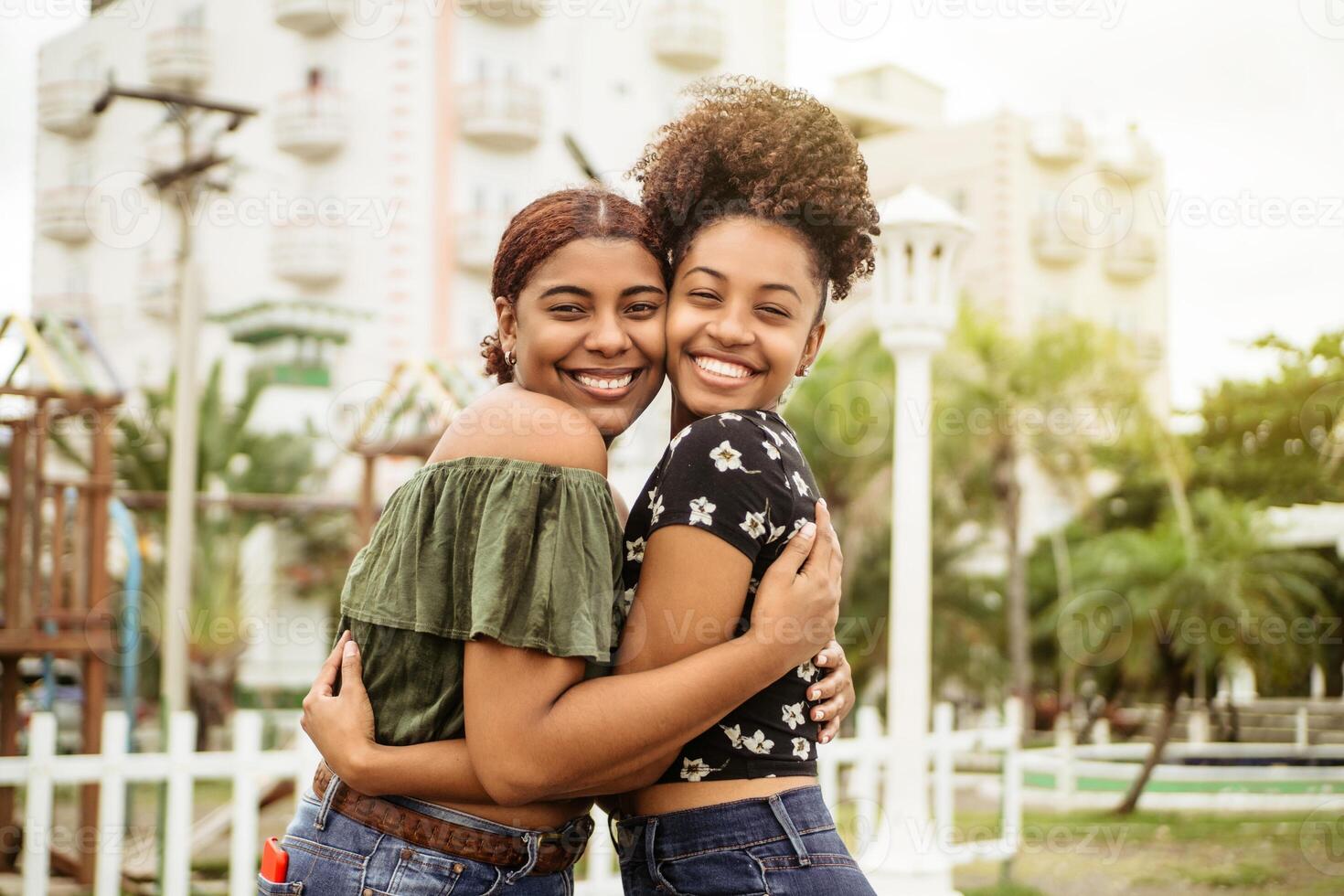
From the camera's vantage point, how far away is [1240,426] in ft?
70.9

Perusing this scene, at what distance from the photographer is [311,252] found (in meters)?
24.5

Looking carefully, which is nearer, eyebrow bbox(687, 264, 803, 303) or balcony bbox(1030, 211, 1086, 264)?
eyebrow bbox(687, 264, 803, 303)

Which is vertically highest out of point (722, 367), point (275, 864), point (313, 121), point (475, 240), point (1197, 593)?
point (313, 121)

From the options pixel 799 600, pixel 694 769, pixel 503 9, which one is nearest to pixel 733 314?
pixel 799 600

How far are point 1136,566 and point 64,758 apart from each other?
13687mm

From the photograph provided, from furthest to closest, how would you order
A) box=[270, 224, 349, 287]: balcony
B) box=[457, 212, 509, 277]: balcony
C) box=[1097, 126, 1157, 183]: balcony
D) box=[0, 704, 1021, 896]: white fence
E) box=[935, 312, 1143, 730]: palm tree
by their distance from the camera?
1. box=[1097, 126, 1157, 183]: balcony
2. box=[270, 224, 349, 287]: balcony
3. box=[457, 212, 509, 277]: balcony
4. box=[935, 312, 1143, 730]: palm tree
5. box=[0, 704, 1021, 896]: white fence

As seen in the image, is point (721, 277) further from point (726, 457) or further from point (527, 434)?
point (527, 434)

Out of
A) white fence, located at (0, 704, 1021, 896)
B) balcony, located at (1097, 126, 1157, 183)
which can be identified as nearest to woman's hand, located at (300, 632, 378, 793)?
white fence, located at (0, 704, 1021, 896)

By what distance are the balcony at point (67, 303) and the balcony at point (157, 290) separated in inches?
67.5

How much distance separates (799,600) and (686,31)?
87.1ft

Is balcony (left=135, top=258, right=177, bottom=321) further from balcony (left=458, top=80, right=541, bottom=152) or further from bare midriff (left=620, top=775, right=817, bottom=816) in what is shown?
bare midriff (left=620, top=775, right=817, bottom=816)

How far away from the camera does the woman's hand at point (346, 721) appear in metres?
1.95

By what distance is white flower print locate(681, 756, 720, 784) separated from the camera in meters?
1.99

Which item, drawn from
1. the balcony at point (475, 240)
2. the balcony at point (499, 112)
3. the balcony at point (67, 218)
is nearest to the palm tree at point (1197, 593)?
the balcony at point (475, 240)
